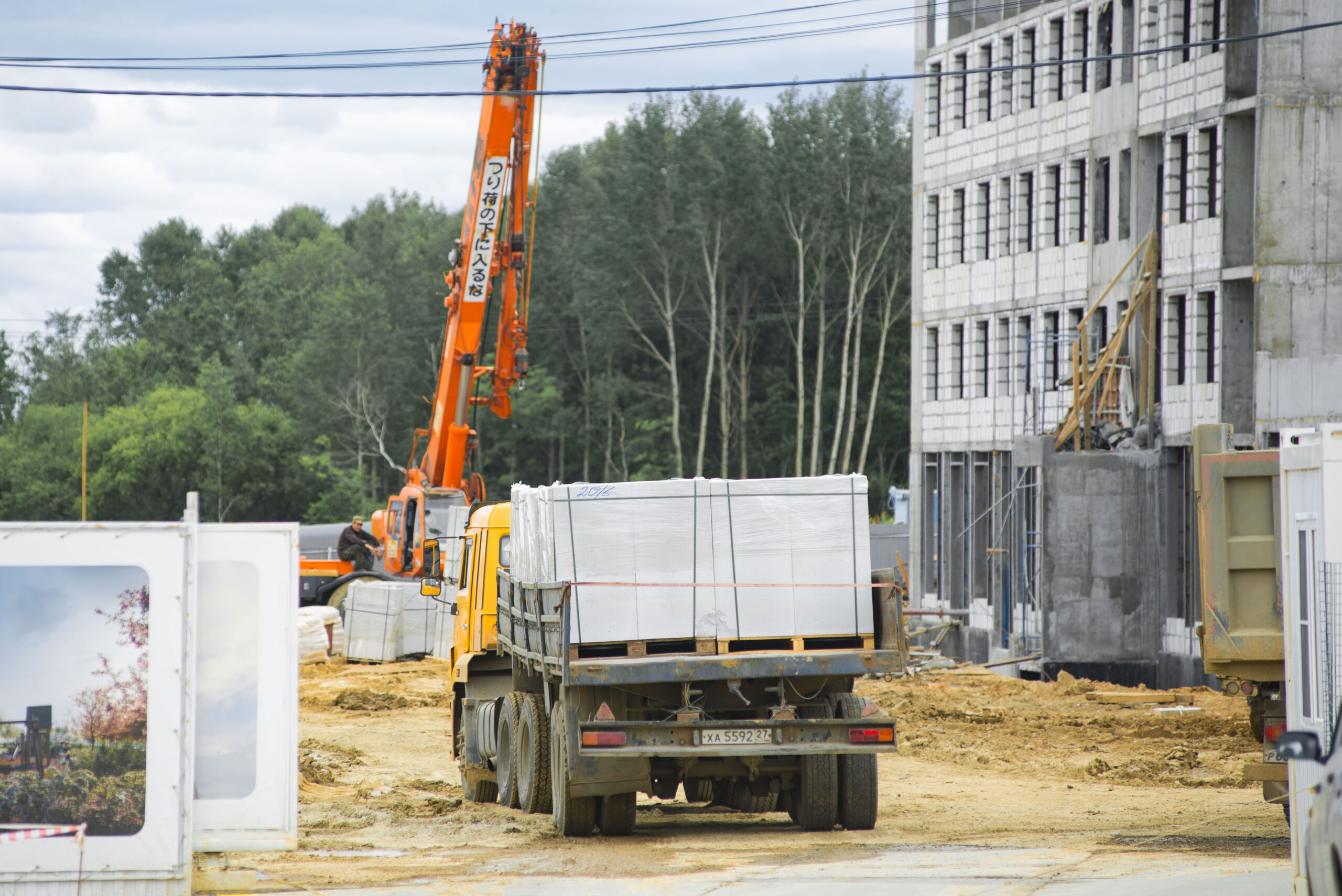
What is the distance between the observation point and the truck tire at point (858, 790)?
1272 centimetres

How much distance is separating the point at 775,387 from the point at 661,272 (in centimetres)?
737

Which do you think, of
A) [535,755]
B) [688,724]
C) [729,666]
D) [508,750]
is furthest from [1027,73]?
[688,724]

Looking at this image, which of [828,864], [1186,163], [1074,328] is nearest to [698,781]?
[828,864]

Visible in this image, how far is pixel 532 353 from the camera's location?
78.1m

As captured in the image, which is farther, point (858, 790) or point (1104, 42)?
point (1104, 42)

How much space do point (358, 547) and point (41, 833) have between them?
88.3ft

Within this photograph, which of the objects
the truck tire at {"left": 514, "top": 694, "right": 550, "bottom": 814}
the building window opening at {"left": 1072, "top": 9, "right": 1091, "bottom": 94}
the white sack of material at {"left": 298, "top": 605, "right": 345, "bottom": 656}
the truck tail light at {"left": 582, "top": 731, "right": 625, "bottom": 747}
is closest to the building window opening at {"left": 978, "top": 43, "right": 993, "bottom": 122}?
the building window opening at {"left": 1072, "top": 9, "right": 1091, "bottom": 94}

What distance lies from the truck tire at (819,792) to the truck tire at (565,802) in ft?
5.19

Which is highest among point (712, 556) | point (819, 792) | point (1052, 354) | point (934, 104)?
point (934, 104)

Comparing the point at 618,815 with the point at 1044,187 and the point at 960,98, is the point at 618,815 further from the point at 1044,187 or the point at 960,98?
the point at 960,98

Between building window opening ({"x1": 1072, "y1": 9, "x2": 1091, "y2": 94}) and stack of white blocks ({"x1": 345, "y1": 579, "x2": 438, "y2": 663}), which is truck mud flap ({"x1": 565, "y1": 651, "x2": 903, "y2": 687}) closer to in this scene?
stack of white blocks ({"x1": 345, "y1": 579, "x2": 438, "y2": 663})

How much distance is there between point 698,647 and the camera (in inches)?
475

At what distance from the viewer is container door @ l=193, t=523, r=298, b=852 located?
28.1 ft

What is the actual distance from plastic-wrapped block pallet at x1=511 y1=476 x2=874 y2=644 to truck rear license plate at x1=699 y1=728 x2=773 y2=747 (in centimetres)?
65
